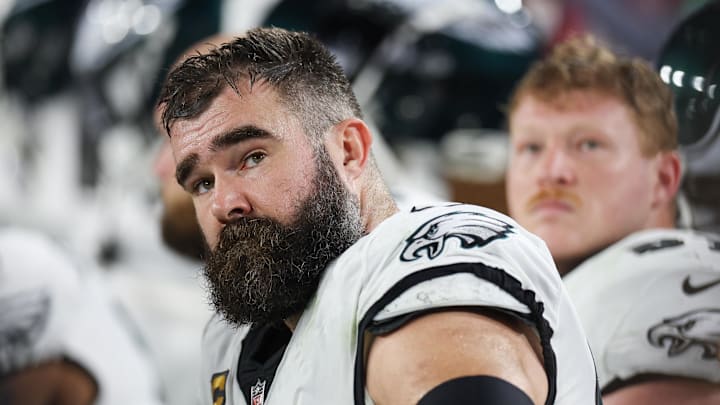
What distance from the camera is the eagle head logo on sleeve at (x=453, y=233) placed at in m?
0.70

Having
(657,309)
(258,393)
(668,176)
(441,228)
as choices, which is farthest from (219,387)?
(668,176)

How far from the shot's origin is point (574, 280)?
1.18 meters

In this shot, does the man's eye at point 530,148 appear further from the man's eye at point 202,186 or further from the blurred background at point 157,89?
the man's eye at point 202,186

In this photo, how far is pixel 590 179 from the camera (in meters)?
1.20

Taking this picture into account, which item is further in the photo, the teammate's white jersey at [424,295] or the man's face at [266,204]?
the man's face at [266,204]

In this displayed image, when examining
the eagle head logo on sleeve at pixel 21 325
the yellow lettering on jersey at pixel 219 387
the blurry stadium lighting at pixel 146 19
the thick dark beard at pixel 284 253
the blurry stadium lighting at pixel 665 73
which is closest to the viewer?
the thick dark beard at pixel 284 253

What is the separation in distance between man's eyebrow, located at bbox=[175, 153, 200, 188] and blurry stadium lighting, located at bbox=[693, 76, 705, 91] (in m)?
0.59

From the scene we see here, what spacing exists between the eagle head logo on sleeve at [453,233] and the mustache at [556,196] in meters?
0.47

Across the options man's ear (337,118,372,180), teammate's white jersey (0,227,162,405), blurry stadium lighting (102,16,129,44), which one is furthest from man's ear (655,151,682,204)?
blurry stadium lighting (102,16,129,44)

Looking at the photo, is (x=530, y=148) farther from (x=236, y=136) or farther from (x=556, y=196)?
(x=236, y=136)

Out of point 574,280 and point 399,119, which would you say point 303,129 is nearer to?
point 574,280

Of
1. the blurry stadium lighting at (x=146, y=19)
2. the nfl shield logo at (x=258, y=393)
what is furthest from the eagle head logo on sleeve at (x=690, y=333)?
the blurry stadium lighting at (x=146, y=19)

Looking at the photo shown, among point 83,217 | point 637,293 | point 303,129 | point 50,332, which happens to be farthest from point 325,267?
point 83,217

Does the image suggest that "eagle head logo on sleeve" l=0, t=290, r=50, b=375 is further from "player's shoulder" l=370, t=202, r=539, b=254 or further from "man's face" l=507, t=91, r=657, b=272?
"player's shoulder" l=370, t=202, r=539, b=254
